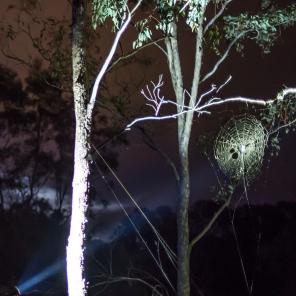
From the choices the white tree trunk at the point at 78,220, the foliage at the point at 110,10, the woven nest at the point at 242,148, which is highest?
the foliage at the point at 110,10

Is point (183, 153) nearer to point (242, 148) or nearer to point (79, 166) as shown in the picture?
point (242, 148)

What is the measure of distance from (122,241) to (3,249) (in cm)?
571

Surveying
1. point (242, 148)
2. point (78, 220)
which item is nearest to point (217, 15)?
point (242, 148)

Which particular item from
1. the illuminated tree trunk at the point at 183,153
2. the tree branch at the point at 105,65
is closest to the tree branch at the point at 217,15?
the illuminated tree trunk at the point at 183,153

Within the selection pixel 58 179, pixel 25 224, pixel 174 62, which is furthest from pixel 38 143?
pixel 174 62

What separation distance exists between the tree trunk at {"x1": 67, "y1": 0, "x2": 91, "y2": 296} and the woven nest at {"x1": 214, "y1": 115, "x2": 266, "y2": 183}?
163 inches

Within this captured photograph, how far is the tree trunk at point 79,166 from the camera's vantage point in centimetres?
736

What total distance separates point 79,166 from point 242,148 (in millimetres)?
4250

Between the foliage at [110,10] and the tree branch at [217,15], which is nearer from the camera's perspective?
the foliage at [110,10]

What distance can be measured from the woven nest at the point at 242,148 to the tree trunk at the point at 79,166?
414 cm

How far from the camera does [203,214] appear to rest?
78.1 ft

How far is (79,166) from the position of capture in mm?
7582

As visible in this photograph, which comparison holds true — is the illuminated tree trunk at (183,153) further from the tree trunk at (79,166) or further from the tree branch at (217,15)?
the tree trunk at (79,166)

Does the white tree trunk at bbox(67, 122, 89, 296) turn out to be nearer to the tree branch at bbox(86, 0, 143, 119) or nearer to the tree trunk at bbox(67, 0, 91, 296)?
the tree trunk at bbox(67, 0, 91, 296)
